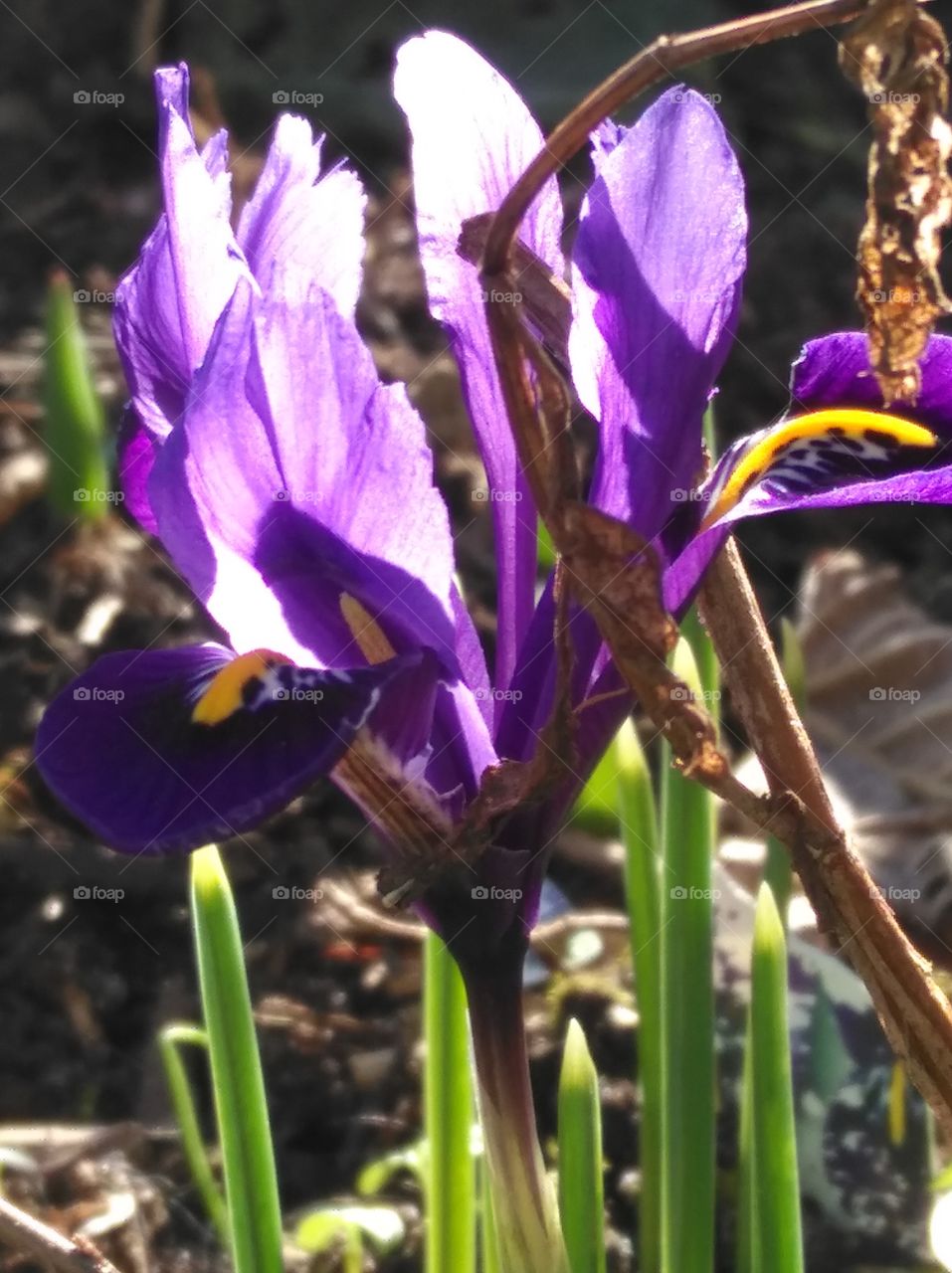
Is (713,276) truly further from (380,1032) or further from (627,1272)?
(380,1032)

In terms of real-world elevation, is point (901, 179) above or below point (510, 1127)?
above
